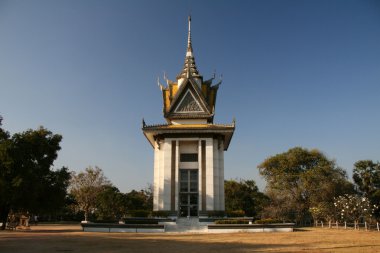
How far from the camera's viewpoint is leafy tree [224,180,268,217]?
61616mm

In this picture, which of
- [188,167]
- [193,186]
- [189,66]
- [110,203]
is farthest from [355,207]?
[110,203]

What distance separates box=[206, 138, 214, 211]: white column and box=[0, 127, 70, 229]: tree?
13.1 metres

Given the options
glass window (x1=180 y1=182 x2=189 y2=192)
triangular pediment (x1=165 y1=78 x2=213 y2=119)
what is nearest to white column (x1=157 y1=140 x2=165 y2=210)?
glass window (x1=180 y1=182 x2=189 y2=192)

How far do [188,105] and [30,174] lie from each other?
16.6 m

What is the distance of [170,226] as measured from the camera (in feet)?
104

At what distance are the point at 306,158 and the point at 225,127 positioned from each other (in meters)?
22.2

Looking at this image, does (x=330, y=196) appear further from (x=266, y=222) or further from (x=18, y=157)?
(x=18, y=157)

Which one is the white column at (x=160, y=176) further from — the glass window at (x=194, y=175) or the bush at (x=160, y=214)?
the glass window at (x=194, y=175)

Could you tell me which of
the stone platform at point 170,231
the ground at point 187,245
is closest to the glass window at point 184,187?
the stone platform at point 170,231

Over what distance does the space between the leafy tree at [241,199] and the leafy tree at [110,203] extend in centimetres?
1695

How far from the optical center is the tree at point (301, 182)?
48750mm

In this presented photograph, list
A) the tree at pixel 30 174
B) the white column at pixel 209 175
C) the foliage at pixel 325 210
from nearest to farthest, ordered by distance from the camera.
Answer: the tree at pixel 30 174 → the white column at pixel 209 175 → the foliage at pixel 325 210

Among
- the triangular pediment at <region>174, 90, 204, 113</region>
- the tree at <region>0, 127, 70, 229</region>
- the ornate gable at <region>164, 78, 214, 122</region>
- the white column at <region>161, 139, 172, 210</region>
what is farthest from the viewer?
the triangular pediment at <region>174, 90, 204, 113</region>

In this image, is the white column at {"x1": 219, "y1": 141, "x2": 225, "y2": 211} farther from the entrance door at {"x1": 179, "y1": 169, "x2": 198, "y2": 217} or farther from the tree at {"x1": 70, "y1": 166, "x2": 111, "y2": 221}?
the tree at {"x1": 70, "y1": 166, "x2": 111, "y2": 221}
